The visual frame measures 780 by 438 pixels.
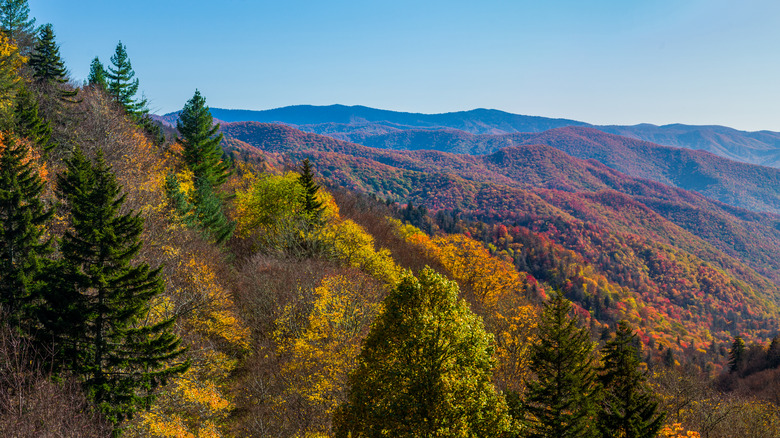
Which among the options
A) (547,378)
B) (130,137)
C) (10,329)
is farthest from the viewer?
(130,137)

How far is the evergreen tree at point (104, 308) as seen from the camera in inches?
615

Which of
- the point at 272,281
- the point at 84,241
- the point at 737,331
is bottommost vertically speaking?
the point at 737,331

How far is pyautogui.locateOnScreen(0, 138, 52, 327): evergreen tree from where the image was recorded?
17.0m

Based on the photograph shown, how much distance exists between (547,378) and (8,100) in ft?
139

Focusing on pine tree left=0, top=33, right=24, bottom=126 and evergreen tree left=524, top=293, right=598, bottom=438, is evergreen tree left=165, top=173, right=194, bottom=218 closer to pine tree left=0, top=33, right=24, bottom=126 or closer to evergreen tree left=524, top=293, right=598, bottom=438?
pine tree left=0, top=33, right=24, bottom=126

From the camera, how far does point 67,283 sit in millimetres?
15703

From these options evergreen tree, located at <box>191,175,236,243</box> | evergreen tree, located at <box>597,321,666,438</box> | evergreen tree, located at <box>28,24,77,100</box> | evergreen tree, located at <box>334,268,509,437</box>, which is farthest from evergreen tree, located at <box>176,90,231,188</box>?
evergreen tree, located at <box>597,321,666,438</box>

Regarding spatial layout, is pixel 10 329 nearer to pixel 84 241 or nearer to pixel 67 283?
pixel 67 283

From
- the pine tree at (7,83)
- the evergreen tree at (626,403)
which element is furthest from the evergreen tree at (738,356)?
the pine tree at (7,83)

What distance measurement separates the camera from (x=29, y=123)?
31.0 m

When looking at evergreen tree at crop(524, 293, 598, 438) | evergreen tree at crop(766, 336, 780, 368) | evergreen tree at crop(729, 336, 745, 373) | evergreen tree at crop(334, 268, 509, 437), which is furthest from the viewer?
evergreen tree at crop(729, 336, 745, 373)

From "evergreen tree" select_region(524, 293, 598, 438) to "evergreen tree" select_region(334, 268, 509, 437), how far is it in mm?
6203

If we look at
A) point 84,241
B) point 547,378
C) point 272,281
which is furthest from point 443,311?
point 272,281

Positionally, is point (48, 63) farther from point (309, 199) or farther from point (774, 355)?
point (774, 355)
